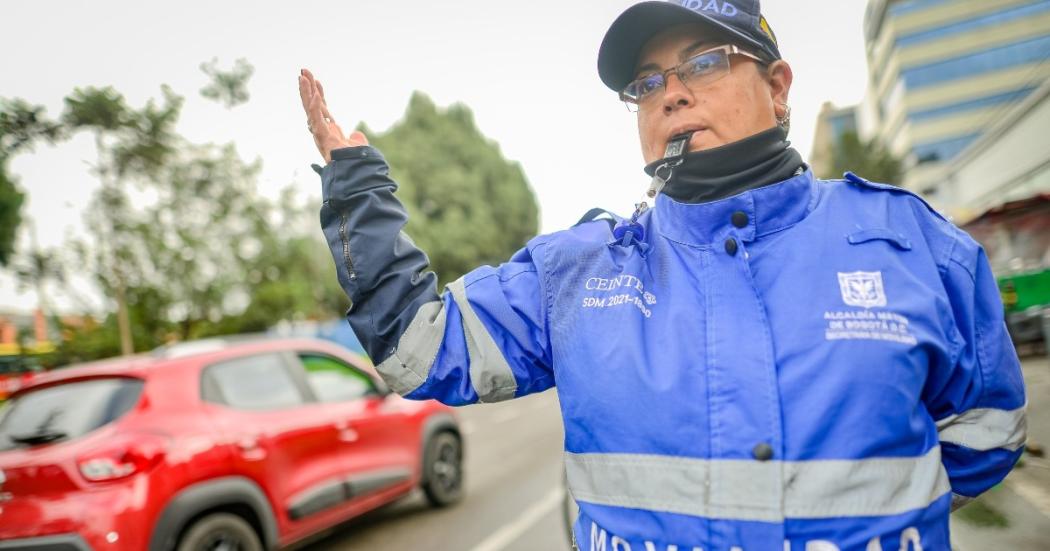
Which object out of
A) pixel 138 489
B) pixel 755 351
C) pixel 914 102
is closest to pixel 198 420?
pixel 138 489

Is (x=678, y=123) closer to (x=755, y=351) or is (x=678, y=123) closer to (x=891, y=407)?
(x=755, y=351)

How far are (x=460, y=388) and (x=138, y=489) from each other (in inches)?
115

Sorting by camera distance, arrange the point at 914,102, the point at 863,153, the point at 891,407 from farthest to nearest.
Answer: the point at 914,102 < the point at 863,153 < the point at 891,407

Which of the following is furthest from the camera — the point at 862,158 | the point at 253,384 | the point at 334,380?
Result: the point at 862,158

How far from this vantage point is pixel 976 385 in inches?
54.1

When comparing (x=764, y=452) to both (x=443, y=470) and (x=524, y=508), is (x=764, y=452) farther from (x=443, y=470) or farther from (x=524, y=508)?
(x=443, y=470)

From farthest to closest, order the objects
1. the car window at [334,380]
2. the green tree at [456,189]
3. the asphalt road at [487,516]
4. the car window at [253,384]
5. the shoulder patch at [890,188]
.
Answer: the green tree at [456,189]
the car window at [334,380]
the asphalt road at [487,516]
the car window at [253,384]
the shoulder patch at [890,188]

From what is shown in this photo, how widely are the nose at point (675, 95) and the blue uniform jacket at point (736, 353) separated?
218 millimetres

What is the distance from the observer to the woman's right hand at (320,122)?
164 cm

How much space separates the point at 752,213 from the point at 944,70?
25.1m

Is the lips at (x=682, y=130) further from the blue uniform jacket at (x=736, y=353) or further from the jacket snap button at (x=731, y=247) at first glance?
the jacket snap button at (x=731, y=247)

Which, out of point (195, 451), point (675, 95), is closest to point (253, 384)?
point (195, 451)

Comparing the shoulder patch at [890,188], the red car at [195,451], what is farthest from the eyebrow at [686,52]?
the red car at [195,451]

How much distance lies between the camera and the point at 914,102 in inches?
1427
